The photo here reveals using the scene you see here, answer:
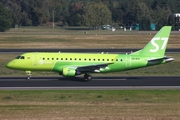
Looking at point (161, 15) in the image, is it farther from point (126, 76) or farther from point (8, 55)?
point (126, 76)

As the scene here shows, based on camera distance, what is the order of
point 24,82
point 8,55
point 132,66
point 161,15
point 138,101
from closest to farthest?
point 138,101 → point 24,82 → point 132,66 → point 8,55 → point 161,15

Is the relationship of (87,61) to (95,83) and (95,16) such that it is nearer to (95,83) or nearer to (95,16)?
(95,83)

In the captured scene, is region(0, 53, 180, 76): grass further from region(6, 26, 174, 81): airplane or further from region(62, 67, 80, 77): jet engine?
region(62, 67, 80, 77): jet engine

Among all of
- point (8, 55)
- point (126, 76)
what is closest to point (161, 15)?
point (8, 55)

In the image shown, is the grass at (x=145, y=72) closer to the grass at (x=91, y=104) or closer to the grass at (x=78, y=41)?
the grass at (x=91, y=104)

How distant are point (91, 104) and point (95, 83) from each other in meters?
11.9

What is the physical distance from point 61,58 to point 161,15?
153m

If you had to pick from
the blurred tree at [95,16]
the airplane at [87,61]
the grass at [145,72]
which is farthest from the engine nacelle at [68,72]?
the blurred tree at [95,16]

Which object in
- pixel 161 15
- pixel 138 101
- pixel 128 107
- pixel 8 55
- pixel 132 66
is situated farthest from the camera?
pixel 161 15

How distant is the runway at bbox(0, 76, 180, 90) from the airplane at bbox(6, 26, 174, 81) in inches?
41.9

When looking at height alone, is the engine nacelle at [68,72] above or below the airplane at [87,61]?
below

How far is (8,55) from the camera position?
231ft

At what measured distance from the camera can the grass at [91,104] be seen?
2859 cm

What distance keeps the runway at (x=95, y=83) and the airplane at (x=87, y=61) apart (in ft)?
3.50
